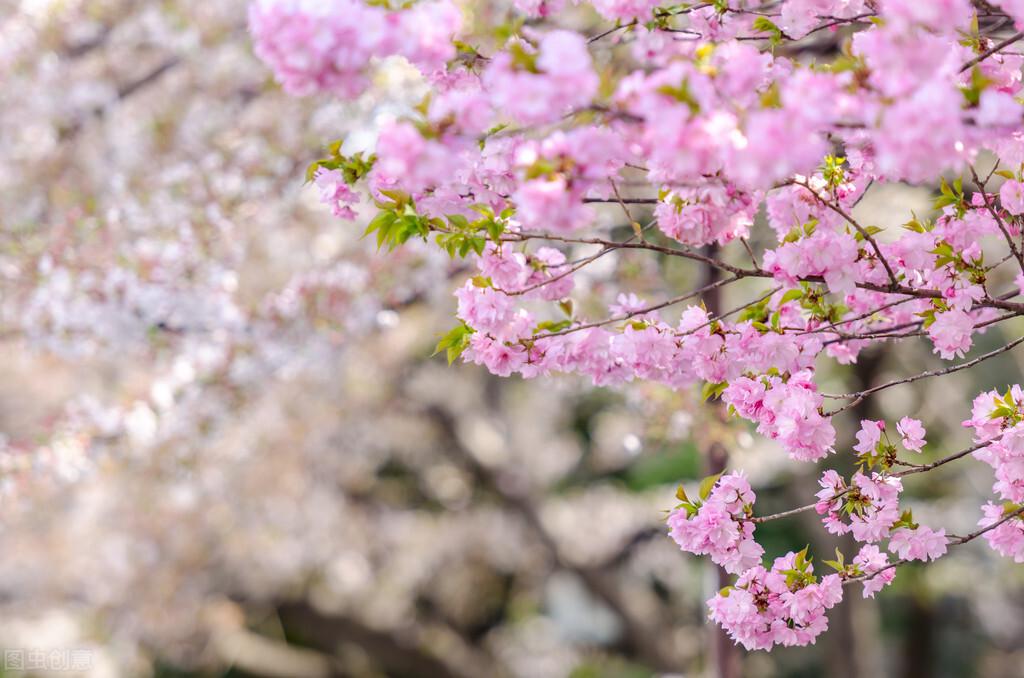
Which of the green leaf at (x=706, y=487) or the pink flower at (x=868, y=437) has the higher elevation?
the green leaf at (x=706, y=487)

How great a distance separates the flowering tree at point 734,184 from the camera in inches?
47.1

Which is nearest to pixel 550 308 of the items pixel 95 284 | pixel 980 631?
pixel 95 284

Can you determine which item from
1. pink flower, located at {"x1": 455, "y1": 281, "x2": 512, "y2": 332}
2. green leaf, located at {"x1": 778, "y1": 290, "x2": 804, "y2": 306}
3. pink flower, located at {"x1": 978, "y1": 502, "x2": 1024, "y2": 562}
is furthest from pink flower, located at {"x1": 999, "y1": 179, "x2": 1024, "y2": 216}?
pink flower, located at {"x1": 455, "y1": 281, "x2": 512, "y2": 332}

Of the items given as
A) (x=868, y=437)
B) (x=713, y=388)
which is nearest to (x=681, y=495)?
(x=713, y=388)

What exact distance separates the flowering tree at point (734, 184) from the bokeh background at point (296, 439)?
158 cm

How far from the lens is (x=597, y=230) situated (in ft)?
12.8

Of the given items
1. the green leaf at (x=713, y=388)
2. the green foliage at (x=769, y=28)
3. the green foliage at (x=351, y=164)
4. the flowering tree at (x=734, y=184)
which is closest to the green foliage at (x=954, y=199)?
the flowering tree at (x=734, y=184)

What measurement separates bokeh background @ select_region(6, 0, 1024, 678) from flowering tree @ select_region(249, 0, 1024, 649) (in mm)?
1582

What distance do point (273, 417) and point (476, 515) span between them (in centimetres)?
287

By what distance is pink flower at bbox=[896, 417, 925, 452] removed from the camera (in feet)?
6.85

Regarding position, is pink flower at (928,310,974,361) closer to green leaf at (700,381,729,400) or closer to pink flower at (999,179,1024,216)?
pink flower at (999,179,1024,216)

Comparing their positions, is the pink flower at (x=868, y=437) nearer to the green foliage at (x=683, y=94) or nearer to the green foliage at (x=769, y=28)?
the green foliage at (x=769, y=28)

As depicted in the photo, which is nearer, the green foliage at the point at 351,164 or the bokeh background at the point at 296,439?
the green foliage at the point at 351,164

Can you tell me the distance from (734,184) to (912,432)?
2.86 feet
